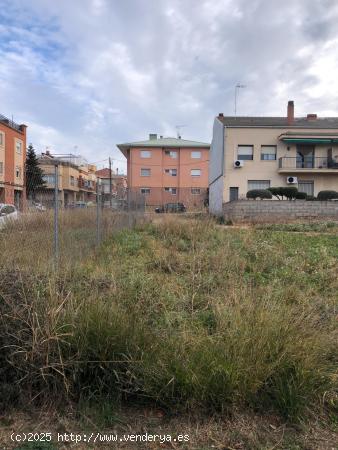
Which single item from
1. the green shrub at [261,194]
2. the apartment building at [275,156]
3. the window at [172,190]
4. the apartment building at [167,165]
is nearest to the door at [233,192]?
the apartment building at [275,156]

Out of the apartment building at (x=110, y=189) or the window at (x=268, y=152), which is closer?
the apartment building at (x=110, y=189)

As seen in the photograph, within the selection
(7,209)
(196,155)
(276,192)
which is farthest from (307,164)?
(7,209)

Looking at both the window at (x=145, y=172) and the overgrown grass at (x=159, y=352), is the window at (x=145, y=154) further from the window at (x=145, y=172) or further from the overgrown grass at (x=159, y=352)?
the overgrown grass at (x=159, y=352)

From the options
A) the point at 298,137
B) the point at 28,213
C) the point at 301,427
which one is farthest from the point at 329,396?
the point at 298,137

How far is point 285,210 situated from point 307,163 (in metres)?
13.9

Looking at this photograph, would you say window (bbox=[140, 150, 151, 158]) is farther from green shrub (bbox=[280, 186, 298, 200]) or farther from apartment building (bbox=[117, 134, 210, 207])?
green shrub (bbox=[280, 186, 298, 200])

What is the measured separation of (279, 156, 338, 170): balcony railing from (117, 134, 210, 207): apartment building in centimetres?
2038

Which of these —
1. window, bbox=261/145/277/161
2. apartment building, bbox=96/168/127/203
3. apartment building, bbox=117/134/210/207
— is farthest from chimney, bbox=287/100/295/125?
apartment building, bbox=117/134/210/207

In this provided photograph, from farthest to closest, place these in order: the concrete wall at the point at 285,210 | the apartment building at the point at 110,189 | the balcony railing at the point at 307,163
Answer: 1. the balcony railing at the point at 307,163
2. the concrete wall at the point at 285,210
3. the apartment building at the point at 110,189

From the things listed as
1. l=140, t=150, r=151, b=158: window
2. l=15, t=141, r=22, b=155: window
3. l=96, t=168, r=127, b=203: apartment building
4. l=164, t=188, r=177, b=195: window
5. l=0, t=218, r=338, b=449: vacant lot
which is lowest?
l=0, t=218, r=338, b=449: vacant lot

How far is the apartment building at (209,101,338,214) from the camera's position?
108ft

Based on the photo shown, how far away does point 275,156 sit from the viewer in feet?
111

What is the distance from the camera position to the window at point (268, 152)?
3375cm

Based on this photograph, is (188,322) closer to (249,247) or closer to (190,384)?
(190,384)
